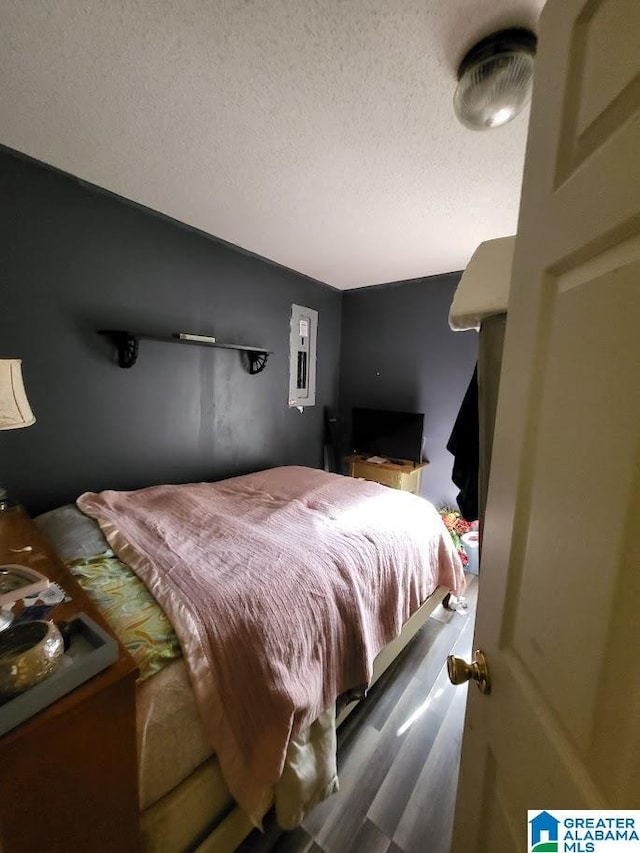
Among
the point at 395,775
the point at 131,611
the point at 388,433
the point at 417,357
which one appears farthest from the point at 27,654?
the point at 417,357

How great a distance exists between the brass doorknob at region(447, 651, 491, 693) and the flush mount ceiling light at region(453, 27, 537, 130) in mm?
1598

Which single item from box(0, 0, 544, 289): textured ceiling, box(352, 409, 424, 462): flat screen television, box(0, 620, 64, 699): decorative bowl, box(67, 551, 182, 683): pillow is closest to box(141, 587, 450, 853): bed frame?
box(67, 551, 182, 683): pillow

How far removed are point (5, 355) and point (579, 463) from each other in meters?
2.31

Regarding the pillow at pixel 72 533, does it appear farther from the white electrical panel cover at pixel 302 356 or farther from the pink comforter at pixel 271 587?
the white electrical panel cover at pixel 302 356

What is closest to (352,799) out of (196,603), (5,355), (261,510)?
(196,603)

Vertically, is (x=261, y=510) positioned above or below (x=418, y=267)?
below

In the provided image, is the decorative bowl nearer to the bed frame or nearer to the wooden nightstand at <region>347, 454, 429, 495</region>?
the bed frame

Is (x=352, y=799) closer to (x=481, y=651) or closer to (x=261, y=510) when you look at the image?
(x=481, y=651)

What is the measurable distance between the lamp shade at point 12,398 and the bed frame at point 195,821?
130cm

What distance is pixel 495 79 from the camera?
100cm

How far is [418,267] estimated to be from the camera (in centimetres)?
288

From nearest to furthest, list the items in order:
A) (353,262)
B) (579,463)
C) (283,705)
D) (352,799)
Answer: (579,463)
(283,705)
(352,799)
(353,262)

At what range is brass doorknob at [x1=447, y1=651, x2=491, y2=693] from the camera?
0.63 meters

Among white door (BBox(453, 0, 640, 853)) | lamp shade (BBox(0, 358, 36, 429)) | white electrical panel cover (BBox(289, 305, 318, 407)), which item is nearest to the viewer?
white door (BBox(453, 0, 640, 853))
